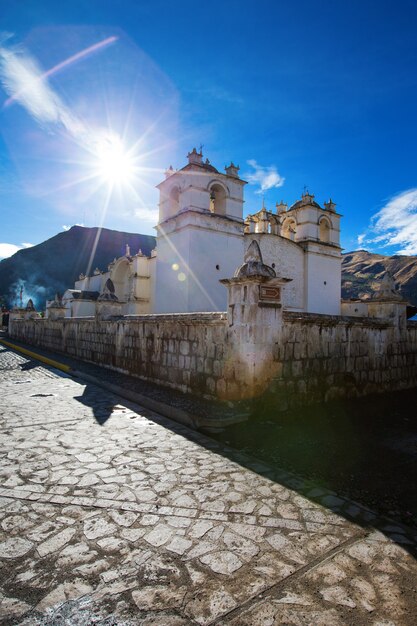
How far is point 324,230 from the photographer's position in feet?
87.9

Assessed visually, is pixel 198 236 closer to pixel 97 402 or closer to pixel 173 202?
pixel 173 202

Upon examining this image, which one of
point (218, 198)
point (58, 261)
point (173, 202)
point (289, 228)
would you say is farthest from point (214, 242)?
point (58, 261)

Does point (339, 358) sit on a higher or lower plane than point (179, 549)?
higher

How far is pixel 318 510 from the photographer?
9.59 ft

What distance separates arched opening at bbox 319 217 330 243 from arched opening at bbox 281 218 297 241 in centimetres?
193

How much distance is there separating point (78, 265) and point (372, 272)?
275 ft

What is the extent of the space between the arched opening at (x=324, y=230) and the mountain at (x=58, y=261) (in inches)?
3038

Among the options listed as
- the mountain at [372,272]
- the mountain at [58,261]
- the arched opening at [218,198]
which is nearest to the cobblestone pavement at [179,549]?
the arched opening at [218,198]

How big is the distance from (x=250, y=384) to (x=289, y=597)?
368 centimetres

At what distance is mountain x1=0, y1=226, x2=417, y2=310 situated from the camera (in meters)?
84.9

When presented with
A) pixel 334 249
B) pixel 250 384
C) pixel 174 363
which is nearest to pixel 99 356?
pixel 174 363

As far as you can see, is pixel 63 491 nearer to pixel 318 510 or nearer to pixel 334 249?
pixel 318 510

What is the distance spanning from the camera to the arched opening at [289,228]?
86.7 feet

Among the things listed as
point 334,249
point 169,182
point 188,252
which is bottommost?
point 188,252
